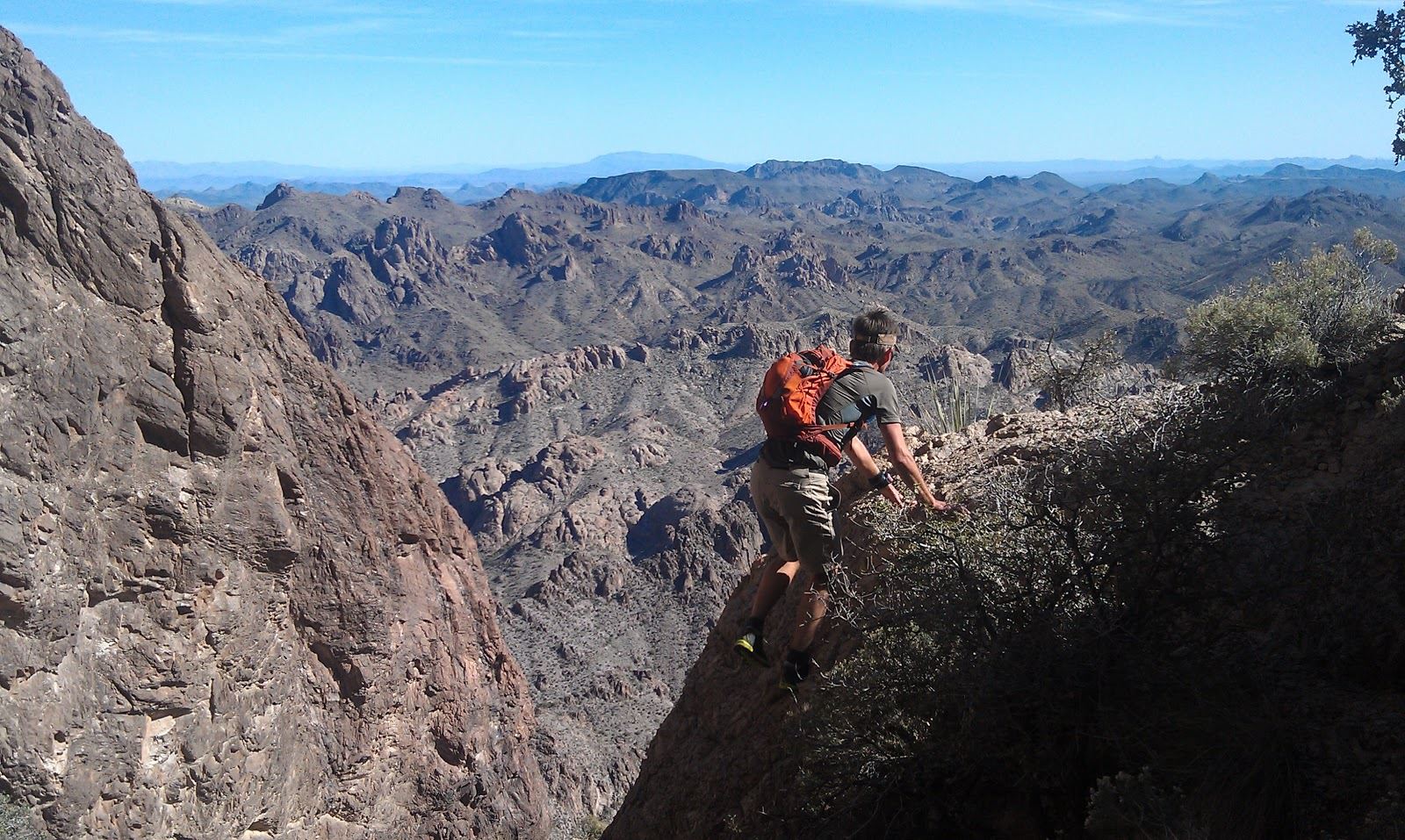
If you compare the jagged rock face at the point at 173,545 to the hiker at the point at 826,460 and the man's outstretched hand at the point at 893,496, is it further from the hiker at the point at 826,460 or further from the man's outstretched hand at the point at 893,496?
the man's outstretched hand at the point at 893,496

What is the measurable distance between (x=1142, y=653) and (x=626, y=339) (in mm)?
90424

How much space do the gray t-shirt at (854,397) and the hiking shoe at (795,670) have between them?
1342 millimetres

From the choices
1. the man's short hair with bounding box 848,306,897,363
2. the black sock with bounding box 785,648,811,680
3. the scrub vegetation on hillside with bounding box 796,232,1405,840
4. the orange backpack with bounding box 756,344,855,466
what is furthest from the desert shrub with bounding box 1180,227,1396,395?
the black sock with bounding box 785,648,811,680

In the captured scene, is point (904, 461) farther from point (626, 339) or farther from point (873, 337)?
point (626, 339)

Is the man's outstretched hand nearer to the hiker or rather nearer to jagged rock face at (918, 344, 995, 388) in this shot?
the hiker

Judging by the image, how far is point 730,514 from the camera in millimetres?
39344

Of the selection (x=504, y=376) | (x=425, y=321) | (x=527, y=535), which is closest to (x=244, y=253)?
(x=425, y=321)

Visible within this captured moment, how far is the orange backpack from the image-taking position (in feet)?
14.9

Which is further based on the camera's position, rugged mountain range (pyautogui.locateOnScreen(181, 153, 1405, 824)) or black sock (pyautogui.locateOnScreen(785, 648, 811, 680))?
rugged mountain range (pyautogui.locateOnScreen(181, 153, 1405, 824))

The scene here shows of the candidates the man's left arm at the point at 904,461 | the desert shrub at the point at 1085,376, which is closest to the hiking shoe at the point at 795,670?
the man's left arm at the point at 904,461

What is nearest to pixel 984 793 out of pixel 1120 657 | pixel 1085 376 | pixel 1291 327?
pixel 1120 657

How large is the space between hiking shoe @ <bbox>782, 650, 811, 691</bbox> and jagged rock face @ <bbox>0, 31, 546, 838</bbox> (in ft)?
31.0

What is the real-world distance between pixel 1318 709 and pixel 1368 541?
85 cm

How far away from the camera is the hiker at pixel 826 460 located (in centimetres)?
450
